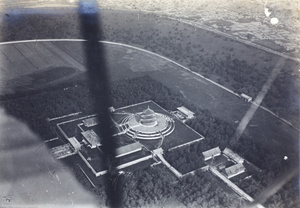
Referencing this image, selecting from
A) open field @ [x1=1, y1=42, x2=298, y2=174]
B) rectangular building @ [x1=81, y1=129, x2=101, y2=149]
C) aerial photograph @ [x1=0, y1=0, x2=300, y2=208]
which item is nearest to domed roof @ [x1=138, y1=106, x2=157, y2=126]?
aerial photograph @ [x1=0, y1=0, x2=300, y2=208]

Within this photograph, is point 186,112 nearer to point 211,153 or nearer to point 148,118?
point 148,118

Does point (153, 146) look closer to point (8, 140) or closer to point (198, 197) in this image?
point (198, 197)

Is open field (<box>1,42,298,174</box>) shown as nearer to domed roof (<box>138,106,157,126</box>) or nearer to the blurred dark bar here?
the blurred dark bar

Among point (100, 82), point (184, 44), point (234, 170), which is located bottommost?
point (100, 82)

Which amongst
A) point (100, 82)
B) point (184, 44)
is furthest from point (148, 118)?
point (184, 44)

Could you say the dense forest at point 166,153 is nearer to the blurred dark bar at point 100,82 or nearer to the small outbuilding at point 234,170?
the blurred dark bar at point 100,82

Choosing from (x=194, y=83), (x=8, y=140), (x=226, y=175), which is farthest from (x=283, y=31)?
(x=8, y=140)
